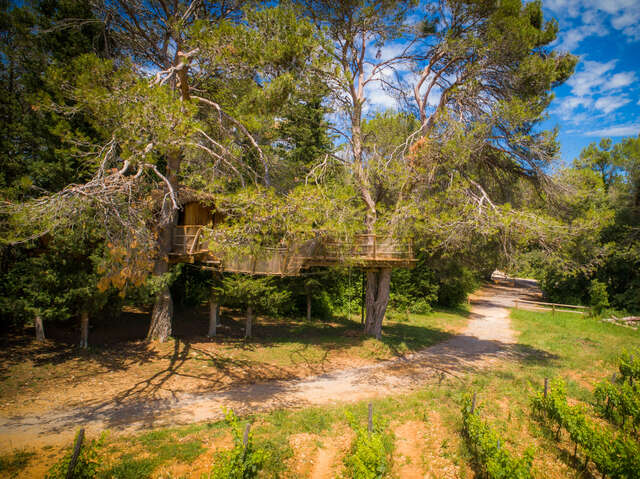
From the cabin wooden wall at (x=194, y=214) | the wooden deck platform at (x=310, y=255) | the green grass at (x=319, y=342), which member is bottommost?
the green grass at (x=319, y=342)

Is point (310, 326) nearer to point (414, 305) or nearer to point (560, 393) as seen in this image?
point (414, 305)

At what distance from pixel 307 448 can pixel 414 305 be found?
68.9 feet

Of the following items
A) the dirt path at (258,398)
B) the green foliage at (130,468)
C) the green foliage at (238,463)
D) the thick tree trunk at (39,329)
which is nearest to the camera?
the green foliage at (238,463)

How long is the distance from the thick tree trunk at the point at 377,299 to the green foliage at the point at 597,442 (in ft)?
25.9

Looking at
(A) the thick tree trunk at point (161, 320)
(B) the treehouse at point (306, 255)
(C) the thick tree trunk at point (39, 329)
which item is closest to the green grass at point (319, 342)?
(A) the thick tree trunk at point (161, 320)

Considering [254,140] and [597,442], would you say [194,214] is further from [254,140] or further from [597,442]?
[597,442]

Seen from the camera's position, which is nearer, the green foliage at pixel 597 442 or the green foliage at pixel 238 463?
the green foliage at pixel 238 463

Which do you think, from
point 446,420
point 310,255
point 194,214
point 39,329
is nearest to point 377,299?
point 310,255

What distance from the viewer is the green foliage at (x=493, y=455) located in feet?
17.5

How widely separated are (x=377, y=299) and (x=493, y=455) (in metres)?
10.4

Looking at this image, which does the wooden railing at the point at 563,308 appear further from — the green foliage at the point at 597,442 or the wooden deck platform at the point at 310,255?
the green foliage at the point at 597,442

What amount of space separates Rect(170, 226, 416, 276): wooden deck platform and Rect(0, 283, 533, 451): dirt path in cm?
422

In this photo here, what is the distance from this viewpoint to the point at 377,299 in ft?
53.1

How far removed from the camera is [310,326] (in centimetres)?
1906
